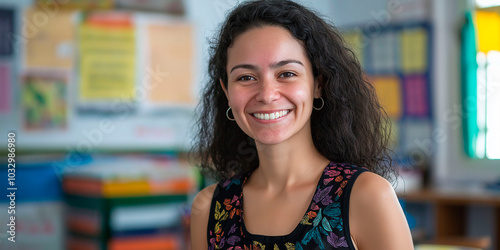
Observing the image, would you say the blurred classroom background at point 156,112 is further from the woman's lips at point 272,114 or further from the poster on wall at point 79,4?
the woman's lips at point 272,114

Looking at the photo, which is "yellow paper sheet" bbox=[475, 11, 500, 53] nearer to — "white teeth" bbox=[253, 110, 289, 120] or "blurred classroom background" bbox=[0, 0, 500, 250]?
"blurred classroom background" bbox=[0, 0, 500, 250]

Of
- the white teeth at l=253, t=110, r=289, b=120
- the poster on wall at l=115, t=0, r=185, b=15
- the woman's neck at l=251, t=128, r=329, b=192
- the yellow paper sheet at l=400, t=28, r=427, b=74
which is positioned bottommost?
the woman's neck at l=251, t=128, r=329, b=192

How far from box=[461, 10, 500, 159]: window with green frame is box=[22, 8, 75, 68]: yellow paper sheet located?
2352mm

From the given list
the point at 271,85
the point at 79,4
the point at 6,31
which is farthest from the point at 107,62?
the point at 271,85

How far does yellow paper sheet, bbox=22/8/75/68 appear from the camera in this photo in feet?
9.92

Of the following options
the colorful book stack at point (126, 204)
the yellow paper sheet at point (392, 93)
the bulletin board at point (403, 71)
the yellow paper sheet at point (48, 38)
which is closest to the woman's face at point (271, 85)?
the colorful book stack at point (126, 204)

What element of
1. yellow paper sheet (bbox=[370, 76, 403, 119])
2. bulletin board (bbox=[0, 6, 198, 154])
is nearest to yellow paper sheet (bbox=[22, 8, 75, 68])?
bulletin board (bbox=[0, 6, 198, 154])

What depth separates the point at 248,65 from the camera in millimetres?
1123

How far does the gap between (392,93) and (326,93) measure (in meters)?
2.81

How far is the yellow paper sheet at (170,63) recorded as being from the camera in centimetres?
347

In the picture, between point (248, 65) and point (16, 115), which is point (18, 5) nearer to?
point (16, 115)

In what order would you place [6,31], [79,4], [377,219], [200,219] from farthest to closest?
1. [79,4]
2. [6,31]
3. [200,219]
4. [377,219]

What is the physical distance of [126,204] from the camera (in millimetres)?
3014

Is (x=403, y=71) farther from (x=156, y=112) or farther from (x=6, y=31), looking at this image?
(x=6, y=31)
